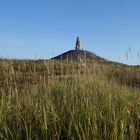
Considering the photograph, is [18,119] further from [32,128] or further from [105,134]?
[105,134]

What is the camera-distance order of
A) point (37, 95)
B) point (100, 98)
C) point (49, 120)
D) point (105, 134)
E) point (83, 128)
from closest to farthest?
1. point (105, 134)
2. point (83, 128)
3. point (49, 120)
4. point (100, 98)
5. point (37, 95)

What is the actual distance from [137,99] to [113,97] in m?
0.52

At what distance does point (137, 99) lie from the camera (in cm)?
654

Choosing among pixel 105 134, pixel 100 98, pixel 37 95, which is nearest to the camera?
pixel 105 134

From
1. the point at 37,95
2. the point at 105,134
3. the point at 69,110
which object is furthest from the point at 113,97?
the point at 105,134

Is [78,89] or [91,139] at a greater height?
[78,89]

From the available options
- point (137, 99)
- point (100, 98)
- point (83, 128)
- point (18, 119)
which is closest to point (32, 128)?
point (18, 119)

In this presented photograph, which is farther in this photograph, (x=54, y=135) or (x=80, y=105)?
(x=80, y=105)

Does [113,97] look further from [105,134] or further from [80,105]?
[105,134]

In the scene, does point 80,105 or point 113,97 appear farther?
point 113,97

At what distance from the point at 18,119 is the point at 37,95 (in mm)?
1452

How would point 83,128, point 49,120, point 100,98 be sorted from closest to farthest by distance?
1. point 83,128
2. point 49,120
3. point 100,98

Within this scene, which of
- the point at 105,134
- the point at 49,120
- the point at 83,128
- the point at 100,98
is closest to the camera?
the point at 105,134

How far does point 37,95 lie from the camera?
689cm
